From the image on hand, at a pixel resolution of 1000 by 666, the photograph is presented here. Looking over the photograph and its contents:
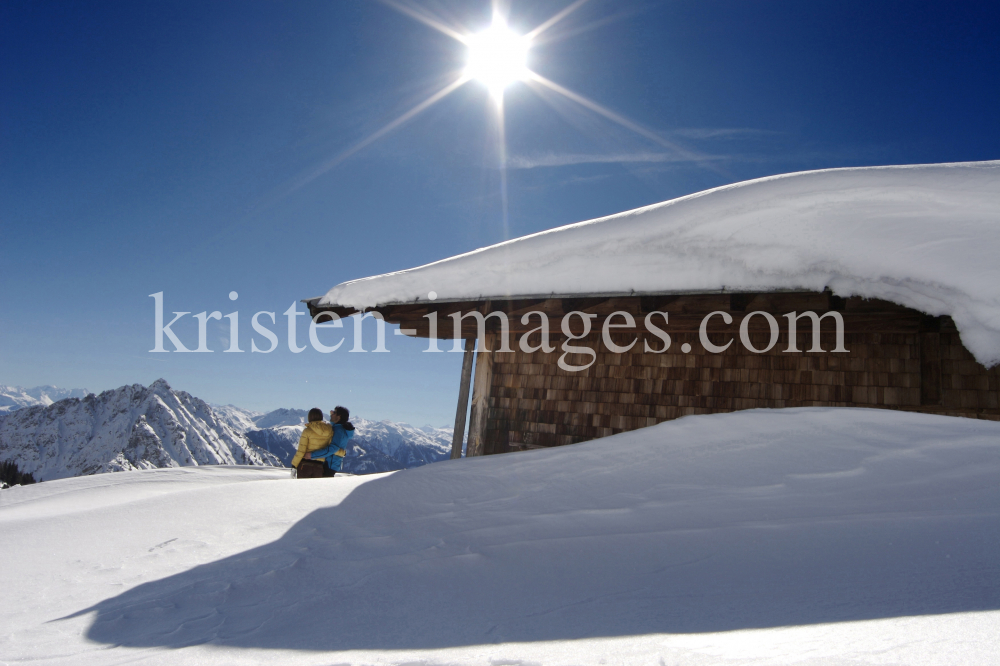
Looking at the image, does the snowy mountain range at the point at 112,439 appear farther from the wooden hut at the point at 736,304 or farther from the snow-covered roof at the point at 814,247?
the snow-covered roof at the point at 814,247

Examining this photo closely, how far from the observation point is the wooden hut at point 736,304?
359 cm

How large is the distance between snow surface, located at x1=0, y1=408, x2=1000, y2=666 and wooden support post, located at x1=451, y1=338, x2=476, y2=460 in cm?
296

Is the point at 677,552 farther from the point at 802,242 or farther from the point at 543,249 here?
the point at 543,249

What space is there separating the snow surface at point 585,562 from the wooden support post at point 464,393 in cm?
296

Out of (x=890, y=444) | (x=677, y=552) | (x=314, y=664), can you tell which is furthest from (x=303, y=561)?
(x=890, y=444)

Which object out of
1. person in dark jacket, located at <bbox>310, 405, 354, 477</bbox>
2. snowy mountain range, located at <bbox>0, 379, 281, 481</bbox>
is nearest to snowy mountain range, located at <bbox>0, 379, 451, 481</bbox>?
snowy mountain range, located at <bbox>0, 379, 281, 481</bbox>

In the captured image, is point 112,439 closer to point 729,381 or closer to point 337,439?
point 337,439

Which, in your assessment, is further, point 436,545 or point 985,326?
point 985,326

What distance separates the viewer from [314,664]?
1.46 metres

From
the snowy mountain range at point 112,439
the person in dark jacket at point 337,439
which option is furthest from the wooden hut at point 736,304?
the snowy mountain range at point 112,439

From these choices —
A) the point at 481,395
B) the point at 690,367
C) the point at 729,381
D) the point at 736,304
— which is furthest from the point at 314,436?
the point at 736,304

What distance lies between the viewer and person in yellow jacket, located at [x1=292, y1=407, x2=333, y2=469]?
249 inches

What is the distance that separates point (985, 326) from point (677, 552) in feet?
9.19

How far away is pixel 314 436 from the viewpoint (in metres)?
6.36
